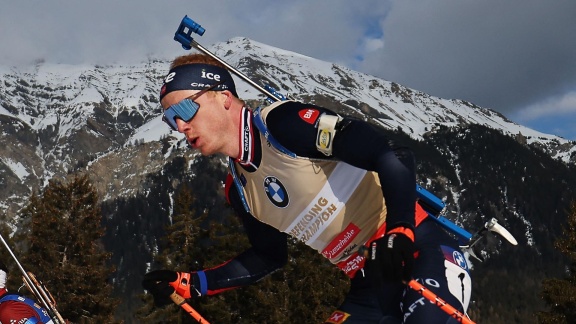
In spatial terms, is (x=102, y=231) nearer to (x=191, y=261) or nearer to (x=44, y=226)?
(x=44, y=226)

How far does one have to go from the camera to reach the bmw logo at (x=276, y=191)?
12.4 ft

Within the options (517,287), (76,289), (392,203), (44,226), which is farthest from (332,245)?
(517,287)

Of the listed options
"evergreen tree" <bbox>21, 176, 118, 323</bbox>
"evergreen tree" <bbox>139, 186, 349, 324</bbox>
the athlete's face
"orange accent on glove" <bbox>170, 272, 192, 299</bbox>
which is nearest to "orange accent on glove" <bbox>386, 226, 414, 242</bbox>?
the athlete's face

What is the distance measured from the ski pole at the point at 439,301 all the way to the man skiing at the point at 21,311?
6.62m

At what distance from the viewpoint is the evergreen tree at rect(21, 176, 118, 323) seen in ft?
106

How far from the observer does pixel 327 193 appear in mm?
3734

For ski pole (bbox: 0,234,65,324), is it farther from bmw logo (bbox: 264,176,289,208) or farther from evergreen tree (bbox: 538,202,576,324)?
evergreen tree (bbox: 538,202,576,324)

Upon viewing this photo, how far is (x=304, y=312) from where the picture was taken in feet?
108

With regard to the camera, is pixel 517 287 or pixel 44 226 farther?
pixel 517 287

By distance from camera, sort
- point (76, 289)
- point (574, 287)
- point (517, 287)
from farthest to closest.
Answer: point (517, 287), point (76, 289), point (574, 287)

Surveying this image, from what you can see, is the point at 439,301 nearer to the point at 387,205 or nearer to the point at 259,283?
the point at 387,205

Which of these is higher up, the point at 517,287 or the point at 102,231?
the point at 517,287

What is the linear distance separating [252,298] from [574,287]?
1698 cm

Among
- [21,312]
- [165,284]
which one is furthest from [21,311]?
[165,284]
